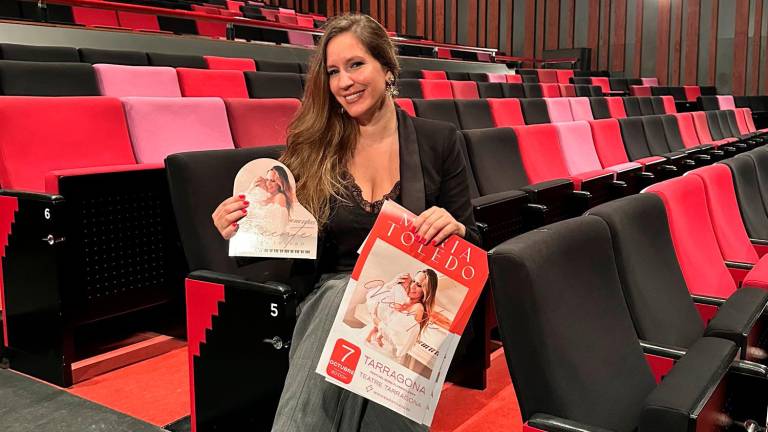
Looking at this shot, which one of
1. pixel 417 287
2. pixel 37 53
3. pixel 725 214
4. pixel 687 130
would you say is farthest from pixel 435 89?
pixel 417 287

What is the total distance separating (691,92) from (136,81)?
452 cm

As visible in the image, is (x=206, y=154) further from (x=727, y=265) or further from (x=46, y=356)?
(x=727, y=265)

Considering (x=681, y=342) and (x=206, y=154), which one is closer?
(x=681, y=342)

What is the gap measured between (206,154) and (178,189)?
0.22ft

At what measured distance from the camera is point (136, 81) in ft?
5.30

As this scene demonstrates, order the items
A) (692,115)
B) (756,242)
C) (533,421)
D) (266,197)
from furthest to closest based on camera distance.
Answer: (692,115) → (756,242) → (266,197) → (533,421)

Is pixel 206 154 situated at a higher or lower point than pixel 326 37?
lower

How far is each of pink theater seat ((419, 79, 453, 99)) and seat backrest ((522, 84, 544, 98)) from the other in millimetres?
830

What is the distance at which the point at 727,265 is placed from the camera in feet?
3.46

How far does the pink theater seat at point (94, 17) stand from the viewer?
2.93 meters

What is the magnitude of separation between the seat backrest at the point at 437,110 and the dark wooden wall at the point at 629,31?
4.35m

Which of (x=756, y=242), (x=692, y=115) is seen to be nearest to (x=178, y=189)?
(x=756, y=242)

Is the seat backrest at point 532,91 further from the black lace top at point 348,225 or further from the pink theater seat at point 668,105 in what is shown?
the black lace top at point 348,225

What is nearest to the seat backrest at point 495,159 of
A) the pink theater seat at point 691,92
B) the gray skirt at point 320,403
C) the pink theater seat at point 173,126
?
the pink theater seat at point 173,126
